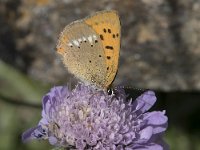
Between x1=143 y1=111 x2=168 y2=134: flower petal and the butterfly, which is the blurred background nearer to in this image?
the butterfly

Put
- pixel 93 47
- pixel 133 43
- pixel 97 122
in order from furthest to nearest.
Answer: pixel 133 43 → pixel 93 47 → pixel 97 122

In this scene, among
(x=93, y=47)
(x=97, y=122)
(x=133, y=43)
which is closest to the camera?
(x=97, y=122)

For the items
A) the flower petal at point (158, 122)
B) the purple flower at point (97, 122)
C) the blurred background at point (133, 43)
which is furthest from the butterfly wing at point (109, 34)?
the blurred background at point (133, 43)

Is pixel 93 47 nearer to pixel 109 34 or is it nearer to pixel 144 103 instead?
pixel 109 34

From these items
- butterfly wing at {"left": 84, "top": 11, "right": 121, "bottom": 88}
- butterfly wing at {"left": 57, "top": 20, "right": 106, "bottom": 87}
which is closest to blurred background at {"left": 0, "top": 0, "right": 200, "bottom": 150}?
butterfly wing at {"left": 57, "top": 20, "right": 106, "bottom": 87}

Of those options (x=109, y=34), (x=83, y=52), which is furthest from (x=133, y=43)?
(x=109, y=34)

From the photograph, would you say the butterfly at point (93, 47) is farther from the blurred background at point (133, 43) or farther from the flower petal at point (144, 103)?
the blurred background at point (133, 43)

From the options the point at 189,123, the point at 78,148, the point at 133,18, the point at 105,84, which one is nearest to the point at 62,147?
the point at 78,148
